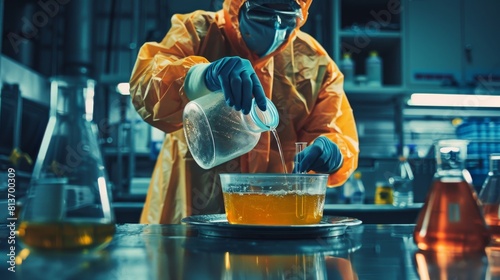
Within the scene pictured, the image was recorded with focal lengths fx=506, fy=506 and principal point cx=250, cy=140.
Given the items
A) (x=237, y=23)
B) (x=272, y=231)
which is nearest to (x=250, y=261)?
(x=272, y=231)

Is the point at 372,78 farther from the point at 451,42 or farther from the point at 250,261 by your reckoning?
the point at 250,261

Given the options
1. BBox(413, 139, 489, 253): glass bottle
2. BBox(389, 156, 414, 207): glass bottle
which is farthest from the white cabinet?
BBox(413, 139, 489, 253): glass bottle

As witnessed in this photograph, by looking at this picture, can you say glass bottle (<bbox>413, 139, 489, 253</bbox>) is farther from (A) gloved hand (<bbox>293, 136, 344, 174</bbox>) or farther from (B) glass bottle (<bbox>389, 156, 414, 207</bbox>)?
(B) glass bottle (<bbox>389, 156, 414, 207</bbox>)

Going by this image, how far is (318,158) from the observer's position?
1.26m

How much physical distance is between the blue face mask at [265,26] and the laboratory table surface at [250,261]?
0.75m

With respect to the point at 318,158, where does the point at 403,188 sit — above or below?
below

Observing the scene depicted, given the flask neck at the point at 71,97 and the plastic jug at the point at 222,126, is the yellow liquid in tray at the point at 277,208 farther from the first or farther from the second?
the flask neck at the point at 71,97

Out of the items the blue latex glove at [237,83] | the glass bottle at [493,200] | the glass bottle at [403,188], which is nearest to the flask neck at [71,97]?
the blue latex glove at [237,83]

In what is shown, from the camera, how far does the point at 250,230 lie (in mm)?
772

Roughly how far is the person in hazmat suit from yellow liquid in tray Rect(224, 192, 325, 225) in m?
0.38

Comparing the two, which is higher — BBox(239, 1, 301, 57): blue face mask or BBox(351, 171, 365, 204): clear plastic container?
BBox(239, 1, 301, 57): blue face mask

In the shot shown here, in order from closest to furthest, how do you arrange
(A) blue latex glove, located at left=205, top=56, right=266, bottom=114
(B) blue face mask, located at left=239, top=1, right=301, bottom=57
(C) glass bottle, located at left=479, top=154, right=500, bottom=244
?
1. (C) glass bottle, located at left=479, top=154, right=500, bottom=244
2. (A) blue latex glove, located at left=205, top=56, right=266, bottom=114
3. (B) blue face mask, located at left=239, top=1, right=301, bottom=57

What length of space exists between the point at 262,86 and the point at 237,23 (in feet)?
0.68

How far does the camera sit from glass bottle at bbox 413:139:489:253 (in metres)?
0.63
